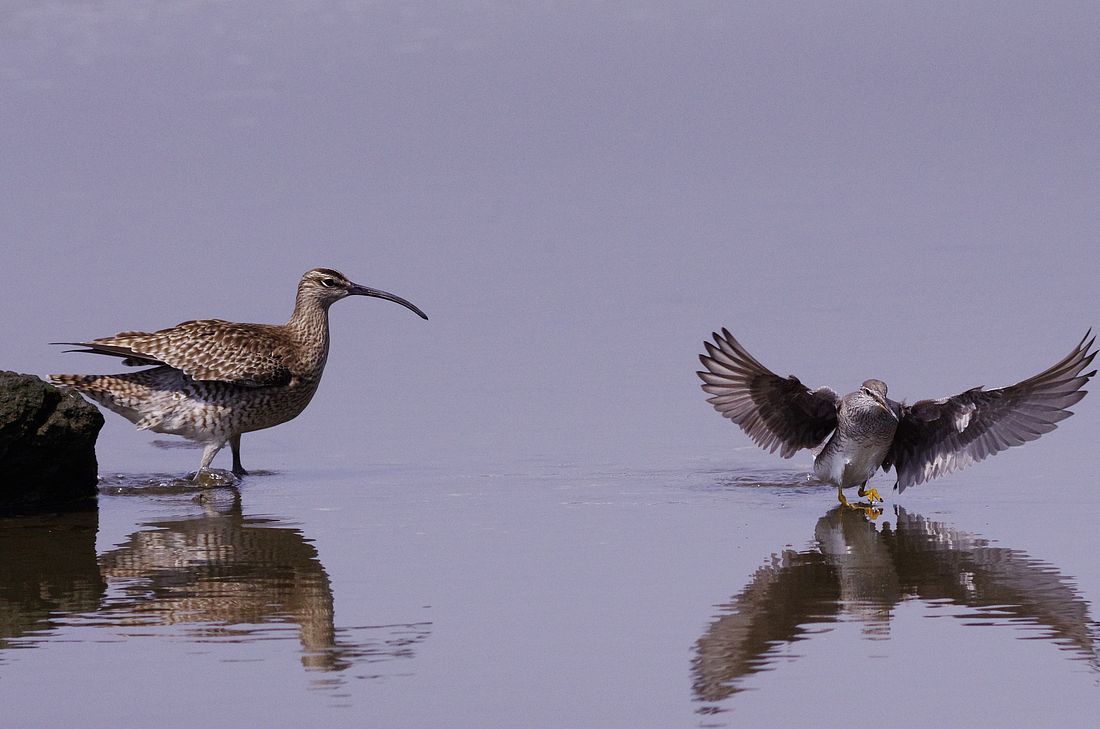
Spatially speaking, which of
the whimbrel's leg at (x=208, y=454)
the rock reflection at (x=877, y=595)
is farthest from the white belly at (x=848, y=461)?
the whimbrel's leg at (x=208, y=454)

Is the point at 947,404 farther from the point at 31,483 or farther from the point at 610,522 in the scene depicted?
the point at 31,483

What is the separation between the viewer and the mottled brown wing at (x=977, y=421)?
11875mm

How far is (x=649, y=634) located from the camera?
7.66m

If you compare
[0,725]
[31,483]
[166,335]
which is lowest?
[0,725]

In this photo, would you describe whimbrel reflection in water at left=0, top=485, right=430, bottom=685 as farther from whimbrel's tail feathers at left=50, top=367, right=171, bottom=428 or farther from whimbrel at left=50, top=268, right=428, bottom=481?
whimbrel's tail feathers at left=50, top=367, right=171, bottom=428

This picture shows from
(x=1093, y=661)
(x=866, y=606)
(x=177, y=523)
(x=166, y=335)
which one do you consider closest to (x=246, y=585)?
(x=177, y=523)

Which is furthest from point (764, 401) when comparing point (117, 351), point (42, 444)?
point (42, 444)

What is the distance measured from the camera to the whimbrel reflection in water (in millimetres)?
7598

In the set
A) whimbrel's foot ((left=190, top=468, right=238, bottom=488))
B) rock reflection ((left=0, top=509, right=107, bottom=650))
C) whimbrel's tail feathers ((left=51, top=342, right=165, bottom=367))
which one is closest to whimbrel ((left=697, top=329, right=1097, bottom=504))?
whimbrel's foot ((left=190, top=468, right=238, bottom=488))

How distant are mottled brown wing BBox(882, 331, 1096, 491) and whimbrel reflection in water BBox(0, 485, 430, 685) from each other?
4.50 meters

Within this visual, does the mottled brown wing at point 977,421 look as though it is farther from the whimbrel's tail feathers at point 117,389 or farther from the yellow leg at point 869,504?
the whimbrel's tail feathers at point 117,389

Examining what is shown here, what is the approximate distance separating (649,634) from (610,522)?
2792mm

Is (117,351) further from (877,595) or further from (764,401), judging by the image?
(877,595)

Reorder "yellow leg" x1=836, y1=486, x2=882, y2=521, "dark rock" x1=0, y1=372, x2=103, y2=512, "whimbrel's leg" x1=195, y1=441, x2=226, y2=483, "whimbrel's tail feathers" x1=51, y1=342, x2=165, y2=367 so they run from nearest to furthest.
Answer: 1. "dark rock" x1=0, y1=372, x2=103, y2=512
2. "yellow leg" x1=836, y1=486, x2=882, y2=521
3. "whimbrel's leg" x1=195, y1=441, x2=226, y2=483
4. "whimbrel's tail feathers" x1=51, y1=342, x2=165, y2=367
